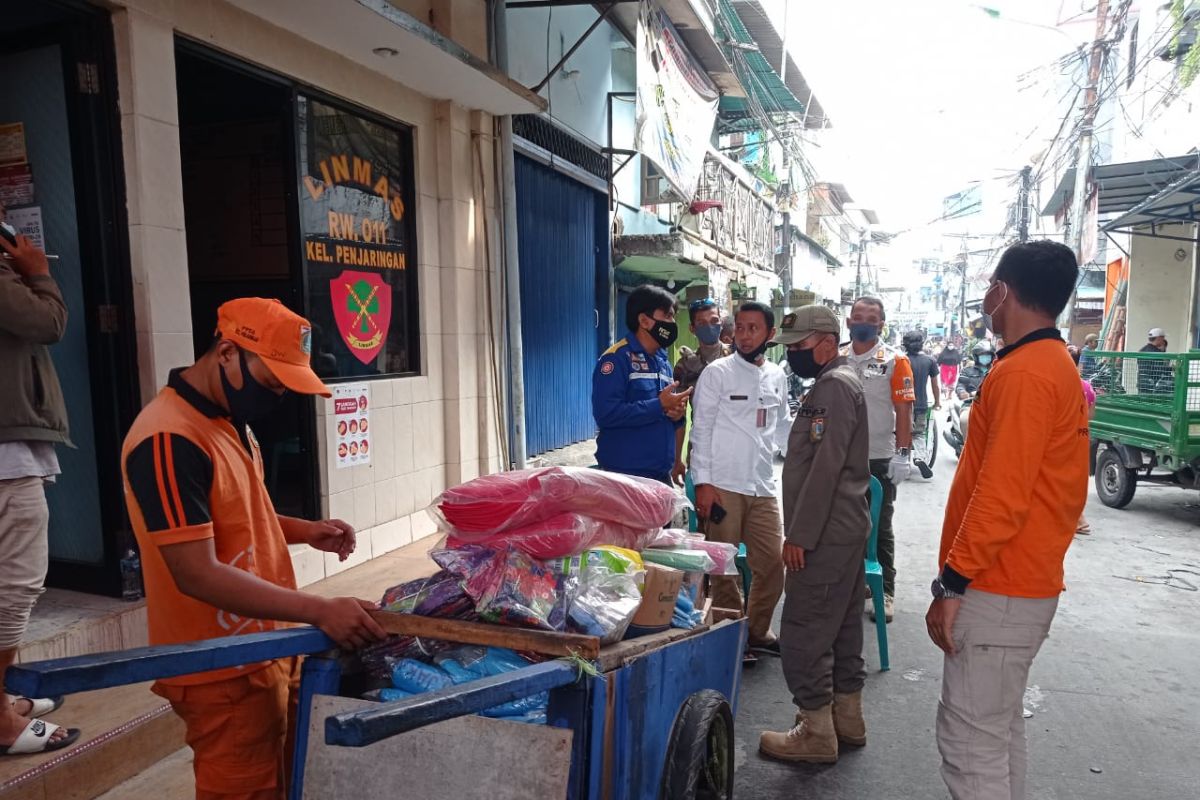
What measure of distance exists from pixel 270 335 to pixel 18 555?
61.6 inches

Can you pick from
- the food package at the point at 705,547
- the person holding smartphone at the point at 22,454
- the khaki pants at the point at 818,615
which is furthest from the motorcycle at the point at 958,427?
the person holding smartphone at the point at 22,454

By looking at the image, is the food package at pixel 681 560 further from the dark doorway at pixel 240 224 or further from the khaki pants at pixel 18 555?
the dark doorway at pixel 240 224

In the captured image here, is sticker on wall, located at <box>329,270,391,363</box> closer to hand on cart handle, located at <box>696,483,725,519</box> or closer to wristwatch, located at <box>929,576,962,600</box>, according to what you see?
hand on cart handle, located at <box>696,483,725,519</box>

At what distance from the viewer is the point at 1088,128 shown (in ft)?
49.1

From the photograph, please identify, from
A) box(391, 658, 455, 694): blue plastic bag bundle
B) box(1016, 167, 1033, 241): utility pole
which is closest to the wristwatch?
box(391, 658, 455, 694): blue plastic bag bundle

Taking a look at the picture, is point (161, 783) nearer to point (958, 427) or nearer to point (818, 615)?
point (818, 615)

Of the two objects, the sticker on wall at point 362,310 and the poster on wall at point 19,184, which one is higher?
the poster on wall at point 19,184

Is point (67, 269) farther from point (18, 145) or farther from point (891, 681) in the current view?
point (891, 681)

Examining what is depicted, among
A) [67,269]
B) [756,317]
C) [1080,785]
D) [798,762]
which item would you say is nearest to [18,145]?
[67,269]

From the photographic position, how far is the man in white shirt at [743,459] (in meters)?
4.08

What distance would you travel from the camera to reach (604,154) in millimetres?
9242

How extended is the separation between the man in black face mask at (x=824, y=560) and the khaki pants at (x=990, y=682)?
2.44 ft

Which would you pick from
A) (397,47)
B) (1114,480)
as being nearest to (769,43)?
(1114,480)

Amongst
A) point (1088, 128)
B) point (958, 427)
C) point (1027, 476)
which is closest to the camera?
point (1027, 476)
